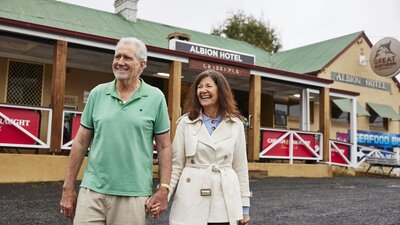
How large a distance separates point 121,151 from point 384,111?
68.7 ft

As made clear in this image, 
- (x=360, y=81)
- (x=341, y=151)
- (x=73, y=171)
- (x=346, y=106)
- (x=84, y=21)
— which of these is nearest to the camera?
(x=73, y=171)

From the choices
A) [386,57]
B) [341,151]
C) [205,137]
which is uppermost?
[386,57]

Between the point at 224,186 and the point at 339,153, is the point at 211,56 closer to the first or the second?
the point at 339,153

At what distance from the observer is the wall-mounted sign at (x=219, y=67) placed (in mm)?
11539

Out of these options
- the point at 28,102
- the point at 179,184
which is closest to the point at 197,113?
the point at 179,184

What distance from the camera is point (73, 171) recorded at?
2660 mm

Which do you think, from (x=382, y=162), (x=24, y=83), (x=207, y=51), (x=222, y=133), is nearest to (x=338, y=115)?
(x=382, y=162)

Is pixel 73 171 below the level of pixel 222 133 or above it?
below

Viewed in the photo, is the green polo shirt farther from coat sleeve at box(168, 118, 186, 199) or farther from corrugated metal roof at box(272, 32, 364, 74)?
corrugated metal roof at box(272, 32, 364, 74)

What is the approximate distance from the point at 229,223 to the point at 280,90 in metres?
14.5

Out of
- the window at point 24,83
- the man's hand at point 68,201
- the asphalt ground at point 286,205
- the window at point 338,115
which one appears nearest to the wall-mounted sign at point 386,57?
the window at point 338,115

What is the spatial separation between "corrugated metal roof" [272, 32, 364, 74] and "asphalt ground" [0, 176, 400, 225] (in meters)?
10.5

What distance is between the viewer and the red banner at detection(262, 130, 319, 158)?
13031mm

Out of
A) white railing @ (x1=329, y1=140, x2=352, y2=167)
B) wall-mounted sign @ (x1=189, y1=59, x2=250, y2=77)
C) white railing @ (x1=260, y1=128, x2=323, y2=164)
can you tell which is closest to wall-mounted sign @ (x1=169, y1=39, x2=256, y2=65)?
wall-mounted sign @ (x1=189, y1=59, x2=250, y2=77)
